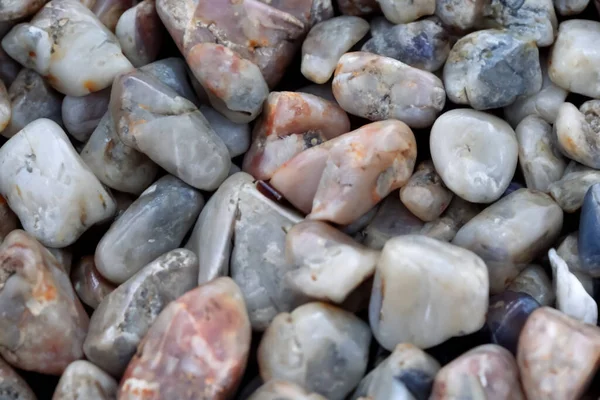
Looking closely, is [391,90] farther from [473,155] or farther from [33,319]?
[33,319]

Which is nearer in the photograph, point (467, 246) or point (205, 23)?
point (467, 246)

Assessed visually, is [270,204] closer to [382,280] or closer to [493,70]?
[382,280]

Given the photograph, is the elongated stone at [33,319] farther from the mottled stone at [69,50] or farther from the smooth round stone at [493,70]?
the smooth round stone at [493,70]

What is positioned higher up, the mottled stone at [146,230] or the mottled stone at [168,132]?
the mottled stone at [168,132]

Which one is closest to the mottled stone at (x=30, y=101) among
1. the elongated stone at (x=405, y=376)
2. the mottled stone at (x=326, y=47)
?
the mottled stone at (x=326, y=47)

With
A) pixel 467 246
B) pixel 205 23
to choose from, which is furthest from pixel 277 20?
pixel 467 246

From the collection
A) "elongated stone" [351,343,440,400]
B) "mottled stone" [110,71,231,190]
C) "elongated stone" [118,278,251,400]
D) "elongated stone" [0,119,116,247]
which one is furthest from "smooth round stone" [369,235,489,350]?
"elongated stone" [0,119,116,247]
